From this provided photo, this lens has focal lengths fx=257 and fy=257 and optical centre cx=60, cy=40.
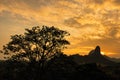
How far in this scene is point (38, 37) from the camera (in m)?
67.4

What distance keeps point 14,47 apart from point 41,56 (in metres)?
7.47

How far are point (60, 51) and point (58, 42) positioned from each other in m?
2.57

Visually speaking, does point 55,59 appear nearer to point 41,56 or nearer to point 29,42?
point 41,56

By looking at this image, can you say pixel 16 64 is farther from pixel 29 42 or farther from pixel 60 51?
pixel 60 51

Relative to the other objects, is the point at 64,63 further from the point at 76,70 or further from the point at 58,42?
the point at 76,70

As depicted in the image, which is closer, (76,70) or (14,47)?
(14,47)

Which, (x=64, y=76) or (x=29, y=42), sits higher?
(x=29, y=42)

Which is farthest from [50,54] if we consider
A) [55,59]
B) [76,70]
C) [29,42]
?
[76,70]

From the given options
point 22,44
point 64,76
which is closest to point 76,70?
point 64,76

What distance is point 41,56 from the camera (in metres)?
66.9

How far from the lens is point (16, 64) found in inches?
2625

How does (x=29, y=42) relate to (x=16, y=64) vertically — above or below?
above

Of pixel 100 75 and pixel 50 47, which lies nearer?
pixel 50 47

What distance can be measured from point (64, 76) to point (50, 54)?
30872 mm
